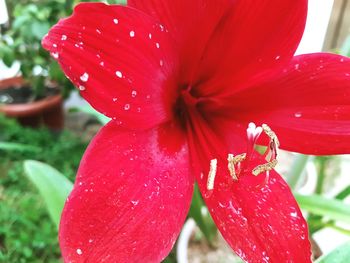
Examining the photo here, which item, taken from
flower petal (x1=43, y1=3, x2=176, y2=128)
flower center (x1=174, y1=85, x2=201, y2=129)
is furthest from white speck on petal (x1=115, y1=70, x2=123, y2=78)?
flower center (x1=174, y1=85, x2=201, y2=129)

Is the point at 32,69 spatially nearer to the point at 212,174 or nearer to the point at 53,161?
the point at 53,161

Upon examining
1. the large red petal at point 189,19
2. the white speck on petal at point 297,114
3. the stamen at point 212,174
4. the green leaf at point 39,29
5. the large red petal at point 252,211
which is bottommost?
the green leaf at point 39,29

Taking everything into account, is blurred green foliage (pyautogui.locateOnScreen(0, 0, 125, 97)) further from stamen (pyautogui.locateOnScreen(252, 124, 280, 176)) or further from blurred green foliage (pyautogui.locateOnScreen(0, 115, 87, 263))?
stamen (pyautogui.locateOnScreen(252, 124, 280, 176))

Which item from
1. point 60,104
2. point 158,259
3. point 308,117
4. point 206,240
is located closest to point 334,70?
point 308,117

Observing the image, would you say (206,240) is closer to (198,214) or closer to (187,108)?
(198,214)

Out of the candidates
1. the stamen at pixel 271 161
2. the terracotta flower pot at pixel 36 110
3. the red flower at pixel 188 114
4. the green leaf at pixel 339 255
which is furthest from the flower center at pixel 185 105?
the terracotta flower pot at pixel 36 110

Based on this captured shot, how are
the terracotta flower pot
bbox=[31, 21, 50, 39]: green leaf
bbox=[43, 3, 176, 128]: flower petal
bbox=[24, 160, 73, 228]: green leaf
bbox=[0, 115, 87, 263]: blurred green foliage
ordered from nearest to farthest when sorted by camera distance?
bbox=[43, 3, 176, 128]: flower petal < bbox=[24, 160, 73, 228]: green leaf < bbox=[0, 115, 87, 263]: blurred green foliage < bbox=[31, 21, 50, 39]: green leaf < the terracotta flower pot

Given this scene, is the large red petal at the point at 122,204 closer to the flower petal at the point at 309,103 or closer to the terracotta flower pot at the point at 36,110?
the flower petal at the point at 309,103

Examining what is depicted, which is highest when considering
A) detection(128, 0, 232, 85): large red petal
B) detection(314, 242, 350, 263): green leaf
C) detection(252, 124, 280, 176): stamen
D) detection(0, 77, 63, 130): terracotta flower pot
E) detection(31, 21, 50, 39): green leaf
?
detection(128, 0, 232, 85): large red petal
